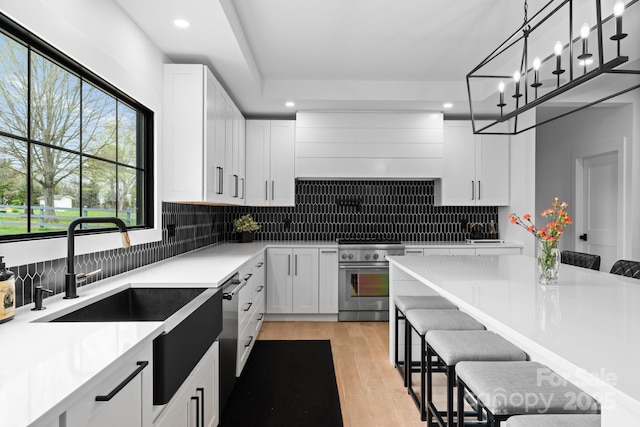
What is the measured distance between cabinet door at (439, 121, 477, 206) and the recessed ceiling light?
3213 mm

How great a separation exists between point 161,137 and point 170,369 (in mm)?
1983

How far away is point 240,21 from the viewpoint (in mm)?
2887

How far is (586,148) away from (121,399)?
583 centimetres

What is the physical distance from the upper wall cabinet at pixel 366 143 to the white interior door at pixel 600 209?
7.13 feet

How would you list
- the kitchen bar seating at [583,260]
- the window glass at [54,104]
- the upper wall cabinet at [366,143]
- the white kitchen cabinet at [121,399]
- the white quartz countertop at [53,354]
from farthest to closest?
the upper wall cabinet at [366,143]
the kitchen bar seating at [583,260]
the window glass at [54,104]
the white kitchen cabinet at [121,399]
the white quartz countertop at [53,354]

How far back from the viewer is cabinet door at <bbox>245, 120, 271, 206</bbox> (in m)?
4.64

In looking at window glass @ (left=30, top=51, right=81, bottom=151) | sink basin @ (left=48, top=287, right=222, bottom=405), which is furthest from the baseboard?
window glass @ (left=30, top=51, right=81, bottom=151)

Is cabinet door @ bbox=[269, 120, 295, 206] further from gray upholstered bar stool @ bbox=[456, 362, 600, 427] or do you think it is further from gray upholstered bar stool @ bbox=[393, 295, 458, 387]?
gray upholstered bar stool @ bbox=[456, 362, 600, 427]

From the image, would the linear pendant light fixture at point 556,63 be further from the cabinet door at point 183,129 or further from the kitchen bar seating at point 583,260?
the cabinet door at point 183,129

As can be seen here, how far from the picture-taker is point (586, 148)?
5.07 meters

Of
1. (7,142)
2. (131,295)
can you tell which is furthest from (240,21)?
(131,295)

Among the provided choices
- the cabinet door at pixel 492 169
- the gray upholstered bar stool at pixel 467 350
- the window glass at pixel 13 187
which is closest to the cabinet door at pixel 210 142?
the window glass at pixel 13 187

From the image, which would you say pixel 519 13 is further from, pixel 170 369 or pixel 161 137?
pixel 170 369

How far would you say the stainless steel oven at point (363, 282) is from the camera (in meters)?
4.47
